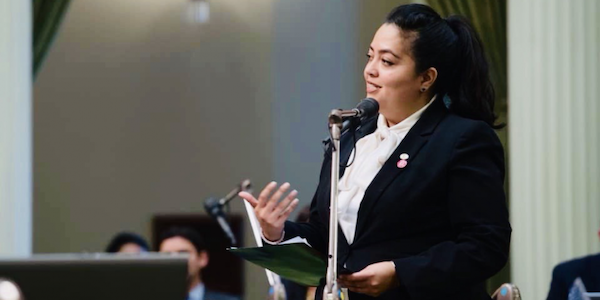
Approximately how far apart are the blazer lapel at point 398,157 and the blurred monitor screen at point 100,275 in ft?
3.06

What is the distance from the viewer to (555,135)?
4.91 meters

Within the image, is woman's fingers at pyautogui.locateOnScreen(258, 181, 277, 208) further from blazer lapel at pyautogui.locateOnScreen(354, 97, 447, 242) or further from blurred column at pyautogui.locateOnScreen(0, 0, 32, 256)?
blurred column at pyautogui.locateOnScreen(0, 0, 32, 256)

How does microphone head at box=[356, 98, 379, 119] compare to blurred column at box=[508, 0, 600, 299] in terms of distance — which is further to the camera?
blurred column at box=[508, 0, 600, 299]

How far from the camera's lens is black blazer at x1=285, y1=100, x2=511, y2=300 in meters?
2.46

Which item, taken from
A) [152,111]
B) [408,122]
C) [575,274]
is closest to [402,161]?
[408,122]

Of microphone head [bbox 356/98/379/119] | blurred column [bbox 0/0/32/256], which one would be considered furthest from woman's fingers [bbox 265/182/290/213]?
blurred column [bbox 0/0/32/256]

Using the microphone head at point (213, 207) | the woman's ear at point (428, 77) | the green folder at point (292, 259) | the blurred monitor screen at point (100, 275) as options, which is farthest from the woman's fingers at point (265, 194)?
the microphone head at point (213, 207)

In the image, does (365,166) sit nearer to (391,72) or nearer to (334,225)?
(391,72)

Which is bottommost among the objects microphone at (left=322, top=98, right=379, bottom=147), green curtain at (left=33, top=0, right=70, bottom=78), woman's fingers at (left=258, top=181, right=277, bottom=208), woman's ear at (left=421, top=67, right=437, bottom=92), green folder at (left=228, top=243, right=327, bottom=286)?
green folder at (left=228, top=243, right=327, bottom=286)

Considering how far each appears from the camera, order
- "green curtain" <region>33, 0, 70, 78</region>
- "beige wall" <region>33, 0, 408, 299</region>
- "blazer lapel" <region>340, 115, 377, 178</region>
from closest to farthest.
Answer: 1. "blazer lapel" <region>340, 115, 377, 178</region>
2. "green curtain" <region>33, 0, 70, 78</region>
3. "beige wall" <region>33, 0, 408, 299</region>

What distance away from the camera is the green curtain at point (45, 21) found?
6078mm

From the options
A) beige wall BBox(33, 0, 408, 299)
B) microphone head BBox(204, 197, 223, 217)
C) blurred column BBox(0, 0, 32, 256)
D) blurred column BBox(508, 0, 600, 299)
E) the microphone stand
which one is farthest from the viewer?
beige wall BBox(33, 0, 408, 299)

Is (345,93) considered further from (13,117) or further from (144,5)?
(13,117)

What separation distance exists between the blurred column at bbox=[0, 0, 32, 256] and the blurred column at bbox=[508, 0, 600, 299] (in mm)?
2399
